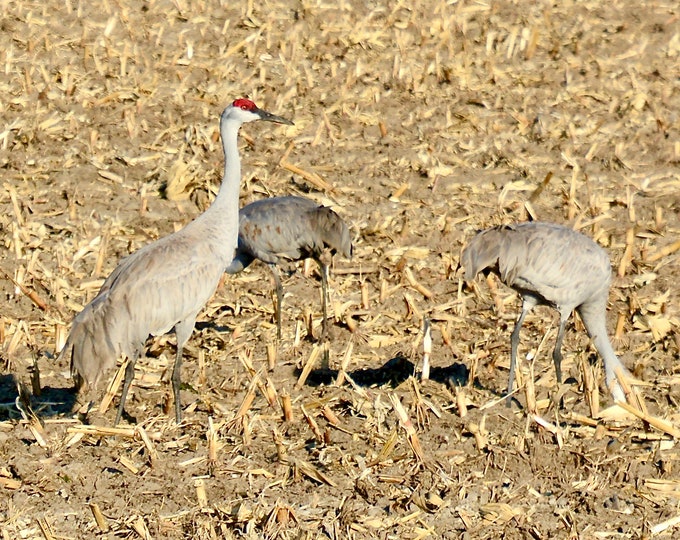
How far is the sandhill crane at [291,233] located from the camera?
25.3 feet

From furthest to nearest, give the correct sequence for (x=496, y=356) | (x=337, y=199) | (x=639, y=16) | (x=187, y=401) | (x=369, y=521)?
(x=639, y=16) → (x=337, y=199) → (x=496, y=356) → (x=187, y=401) → (x=369, y=521)

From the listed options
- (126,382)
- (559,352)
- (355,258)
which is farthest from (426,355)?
(355,258)

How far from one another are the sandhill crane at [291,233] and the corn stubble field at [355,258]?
0.89ft

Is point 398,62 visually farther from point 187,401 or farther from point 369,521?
point 369,521

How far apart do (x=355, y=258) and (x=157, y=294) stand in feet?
7.43

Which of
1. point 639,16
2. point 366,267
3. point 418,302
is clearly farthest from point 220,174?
point 639,16

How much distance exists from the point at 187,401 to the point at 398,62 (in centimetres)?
526

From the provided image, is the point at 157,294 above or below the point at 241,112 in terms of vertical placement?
below

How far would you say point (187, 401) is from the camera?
6.48m

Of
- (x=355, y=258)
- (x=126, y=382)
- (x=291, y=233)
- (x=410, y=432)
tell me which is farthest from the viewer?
(x=355, y=258)

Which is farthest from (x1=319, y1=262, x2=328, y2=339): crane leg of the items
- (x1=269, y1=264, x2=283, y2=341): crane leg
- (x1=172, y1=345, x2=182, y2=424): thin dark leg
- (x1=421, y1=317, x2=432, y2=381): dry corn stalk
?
(x1=172, y1=345, x2=182, y2=424): thin dark leg

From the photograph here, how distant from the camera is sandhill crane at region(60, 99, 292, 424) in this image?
6043mm

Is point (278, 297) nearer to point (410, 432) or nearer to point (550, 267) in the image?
point (550, 267)

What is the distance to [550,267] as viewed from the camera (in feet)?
21.8
